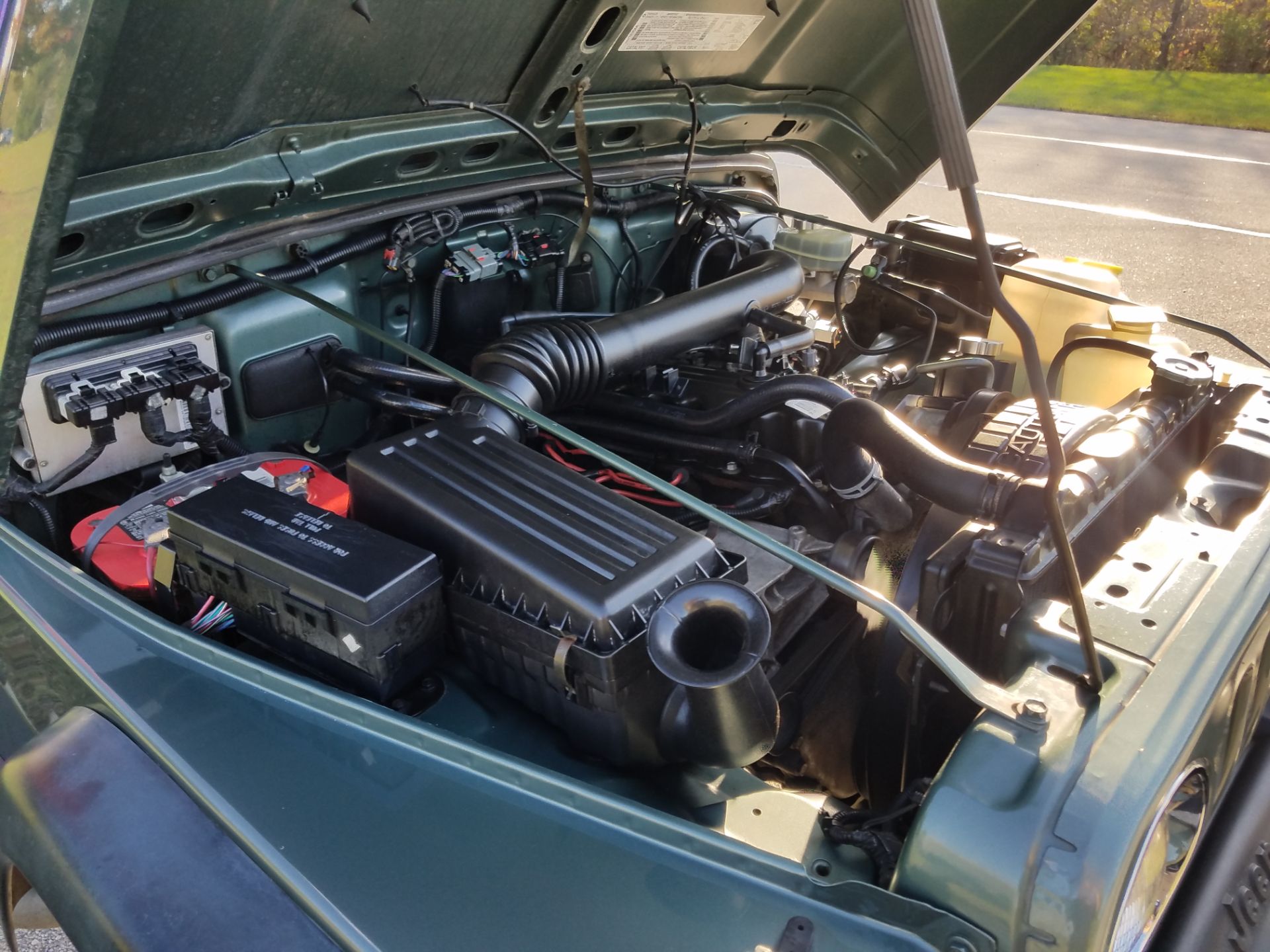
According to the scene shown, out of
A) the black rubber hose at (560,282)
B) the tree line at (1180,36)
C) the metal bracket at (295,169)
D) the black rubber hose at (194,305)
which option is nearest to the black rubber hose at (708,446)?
the black rubber hose at (560,282)

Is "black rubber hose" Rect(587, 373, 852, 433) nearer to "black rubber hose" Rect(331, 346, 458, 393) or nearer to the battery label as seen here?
"black rubber hose" Rect(331, 346, 458, 393)

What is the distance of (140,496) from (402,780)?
75 centimetres

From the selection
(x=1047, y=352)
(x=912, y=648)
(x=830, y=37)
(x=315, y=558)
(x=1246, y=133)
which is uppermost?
(x=1246, y=133)

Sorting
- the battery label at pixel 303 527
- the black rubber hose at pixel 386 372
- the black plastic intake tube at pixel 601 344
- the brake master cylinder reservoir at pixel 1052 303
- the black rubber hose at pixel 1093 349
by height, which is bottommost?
the battery label at pixel 303 527

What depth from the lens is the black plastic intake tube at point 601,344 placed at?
1682 millimetres

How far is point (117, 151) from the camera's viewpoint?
1380mm

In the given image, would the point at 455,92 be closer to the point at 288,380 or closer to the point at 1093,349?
the point at 288,380

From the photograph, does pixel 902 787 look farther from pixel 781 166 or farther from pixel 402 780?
pixel 781 166

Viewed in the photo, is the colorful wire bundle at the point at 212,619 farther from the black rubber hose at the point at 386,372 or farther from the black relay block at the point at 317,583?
the black rubber hose at the point at 386,372

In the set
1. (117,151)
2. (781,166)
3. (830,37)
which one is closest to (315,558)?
(117,151)

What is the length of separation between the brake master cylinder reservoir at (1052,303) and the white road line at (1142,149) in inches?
335

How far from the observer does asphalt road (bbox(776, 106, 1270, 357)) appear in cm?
610

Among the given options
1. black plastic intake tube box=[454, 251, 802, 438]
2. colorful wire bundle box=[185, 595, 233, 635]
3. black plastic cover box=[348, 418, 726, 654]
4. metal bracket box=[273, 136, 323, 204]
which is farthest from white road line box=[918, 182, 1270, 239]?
colorful wire bundle box=[185, 595, 233, 635]

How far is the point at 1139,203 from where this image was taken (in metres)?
7.97
